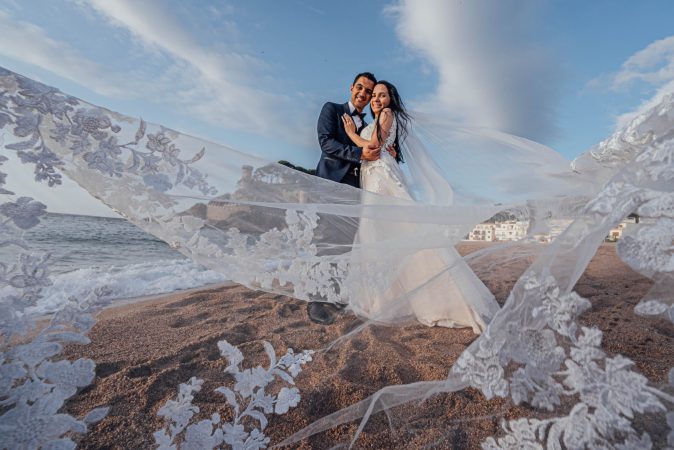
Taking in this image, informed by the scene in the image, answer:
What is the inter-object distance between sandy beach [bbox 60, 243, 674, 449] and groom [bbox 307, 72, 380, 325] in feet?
4.16

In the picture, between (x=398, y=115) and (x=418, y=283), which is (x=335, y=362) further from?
(x=398, y=115)

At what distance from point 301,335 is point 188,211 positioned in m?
1.23

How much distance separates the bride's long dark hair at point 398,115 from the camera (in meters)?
3.16

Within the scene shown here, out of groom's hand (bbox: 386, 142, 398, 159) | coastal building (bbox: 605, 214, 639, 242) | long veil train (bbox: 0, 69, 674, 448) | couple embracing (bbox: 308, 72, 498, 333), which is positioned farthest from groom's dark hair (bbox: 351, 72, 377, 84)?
coastal building (bbox: 605, 214, 639, 242)

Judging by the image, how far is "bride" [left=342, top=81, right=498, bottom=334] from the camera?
79.6 inches

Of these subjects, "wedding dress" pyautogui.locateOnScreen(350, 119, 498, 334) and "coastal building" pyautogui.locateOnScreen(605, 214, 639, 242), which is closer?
"coastal building" pyautogui.locateOnScreen(605, 214, 639, 242)

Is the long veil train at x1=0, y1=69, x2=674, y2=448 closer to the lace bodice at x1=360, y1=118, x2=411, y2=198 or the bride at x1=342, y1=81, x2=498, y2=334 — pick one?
the bride at x1=342, y1=81, x2=498, y2=334

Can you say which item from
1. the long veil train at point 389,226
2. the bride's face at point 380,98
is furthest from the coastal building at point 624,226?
the bride's face at point 380,98

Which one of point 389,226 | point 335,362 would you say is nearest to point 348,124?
point 389,226

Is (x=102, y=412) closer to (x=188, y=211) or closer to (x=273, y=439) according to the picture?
(x=273, y=439)

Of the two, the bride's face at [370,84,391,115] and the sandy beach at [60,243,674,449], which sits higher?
the bride's face at [370,84,391,115]

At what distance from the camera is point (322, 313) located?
2.87 m

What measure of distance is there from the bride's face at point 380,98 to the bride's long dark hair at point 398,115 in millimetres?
34

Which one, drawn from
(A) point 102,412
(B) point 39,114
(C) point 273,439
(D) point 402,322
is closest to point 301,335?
(D) point 402,322
